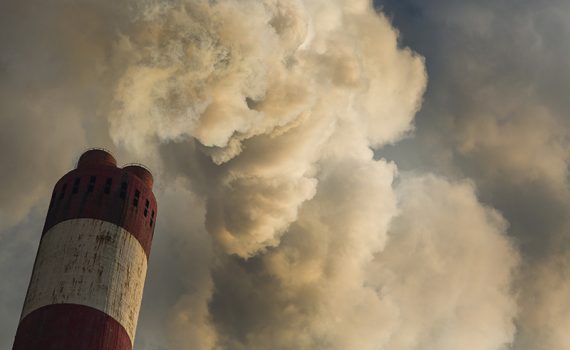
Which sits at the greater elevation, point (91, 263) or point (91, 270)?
point (91, 263)

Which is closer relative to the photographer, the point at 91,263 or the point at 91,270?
the point at 91,270

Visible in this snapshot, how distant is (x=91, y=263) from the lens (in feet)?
155

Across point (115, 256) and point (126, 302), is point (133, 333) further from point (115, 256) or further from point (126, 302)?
point (115, 256)

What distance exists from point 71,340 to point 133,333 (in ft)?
18.1

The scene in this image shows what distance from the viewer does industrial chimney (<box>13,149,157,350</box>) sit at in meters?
44.1

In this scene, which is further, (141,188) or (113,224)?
(141,188)

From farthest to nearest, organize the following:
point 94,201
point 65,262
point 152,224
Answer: point 152,224, point 94,201, point 65,262

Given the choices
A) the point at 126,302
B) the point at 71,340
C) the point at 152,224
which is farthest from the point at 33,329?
the point at 152,224

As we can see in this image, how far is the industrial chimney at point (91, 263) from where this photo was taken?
44062 millimetres

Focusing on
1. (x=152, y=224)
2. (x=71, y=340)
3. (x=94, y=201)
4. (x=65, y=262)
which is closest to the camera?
(x=71, y=340)

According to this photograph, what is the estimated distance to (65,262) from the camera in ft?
154

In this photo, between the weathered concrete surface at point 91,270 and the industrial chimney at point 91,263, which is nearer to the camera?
the industrial chimney at point 91,263

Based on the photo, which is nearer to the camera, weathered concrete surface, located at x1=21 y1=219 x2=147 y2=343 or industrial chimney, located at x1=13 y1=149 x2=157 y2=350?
industrial chimney, located at x1=13 y1=149 x2=157 y2=350

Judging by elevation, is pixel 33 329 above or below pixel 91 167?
below
